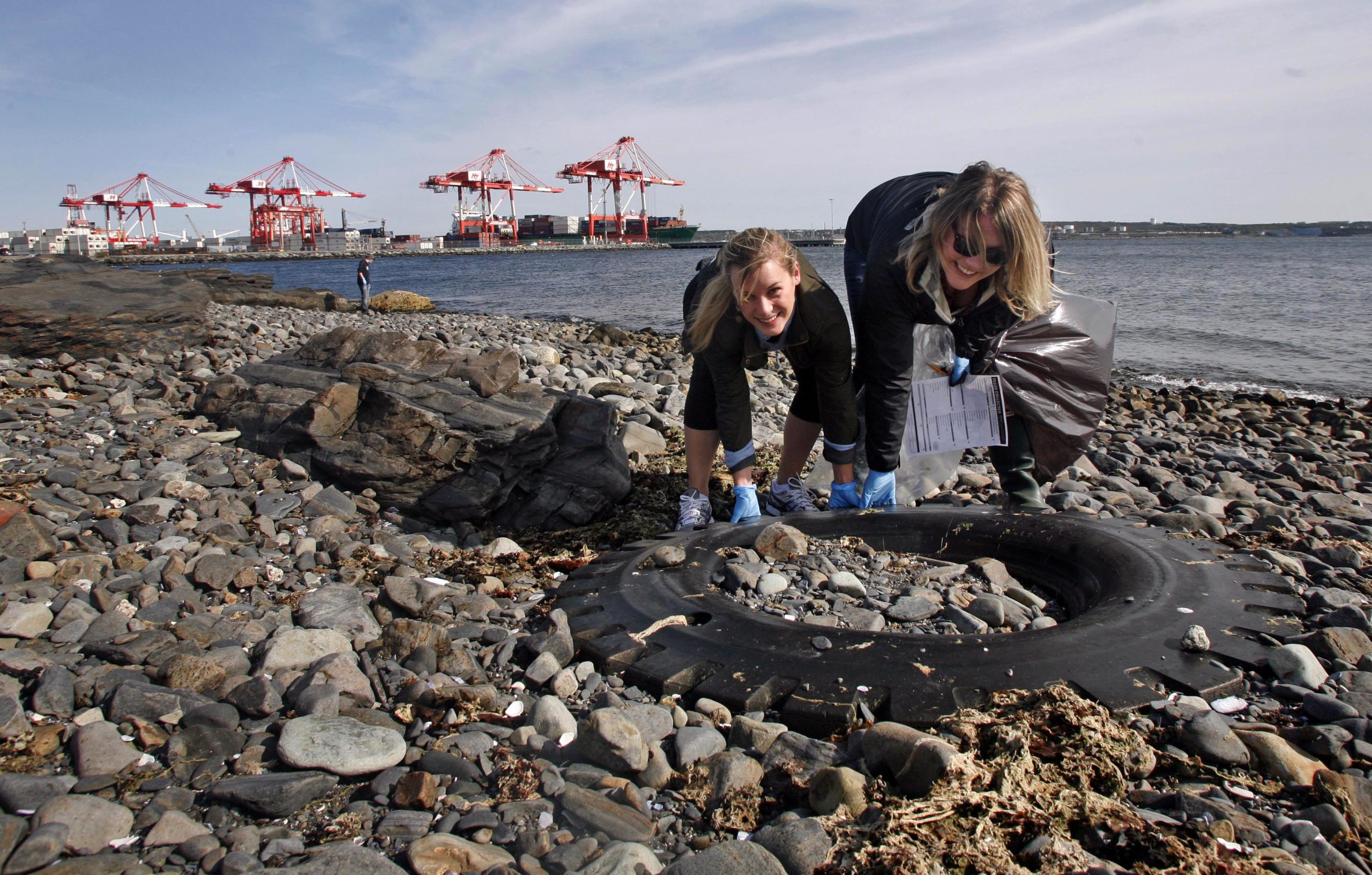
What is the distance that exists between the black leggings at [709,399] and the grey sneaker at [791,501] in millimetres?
310

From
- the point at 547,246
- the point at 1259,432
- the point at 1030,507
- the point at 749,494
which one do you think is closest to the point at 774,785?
the point at 749,494

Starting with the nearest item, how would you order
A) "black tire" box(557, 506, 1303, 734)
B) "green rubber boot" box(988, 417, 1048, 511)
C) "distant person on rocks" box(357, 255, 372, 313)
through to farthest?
"black tire" box(557, 506, 1303, 734)
"green rubber boot" box(988, 417, 1048, 511)
"distant person on rocks" box(357, 255, 372, 313)

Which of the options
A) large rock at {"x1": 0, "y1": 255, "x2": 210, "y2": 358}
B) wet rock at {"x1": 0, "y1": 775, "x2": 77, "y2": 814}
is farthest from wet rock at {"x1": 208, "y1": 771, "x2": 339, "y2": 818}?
large rock at {"x1": 0, "y1": 255, "x2": 210, "y2": 358}

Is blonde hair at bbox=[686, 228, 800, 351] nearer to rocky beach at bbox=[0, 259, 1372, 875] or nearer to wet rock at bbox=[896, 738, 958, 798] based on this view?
rocky beach at bbox=[0, 259, 1372, 875]

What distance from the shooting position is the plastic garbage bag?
137 inches

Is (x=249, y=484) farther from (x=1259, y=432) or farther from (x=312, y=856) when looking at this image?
(x=1259, y=432)

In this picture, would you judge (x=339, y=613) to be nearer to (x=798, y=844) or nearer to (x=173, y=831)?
(x=173, y=831)

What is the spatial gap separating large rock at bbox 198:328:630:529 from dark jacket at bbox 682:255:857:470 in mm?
762

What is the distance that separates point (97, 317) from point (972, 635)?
7150 mm

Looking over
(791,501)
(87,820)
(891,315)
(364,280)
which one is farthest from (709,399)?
(364,280)

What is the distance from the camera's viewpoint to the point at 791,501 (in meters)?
3.67

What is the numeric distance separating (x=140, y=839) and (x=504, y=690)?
88 cm

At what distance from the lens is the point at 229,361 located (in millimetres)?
6430

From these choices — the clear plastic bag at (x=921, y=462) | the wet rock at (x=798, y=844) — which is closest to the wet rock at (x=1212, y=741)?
the wet rock at (x=798, y=844)
